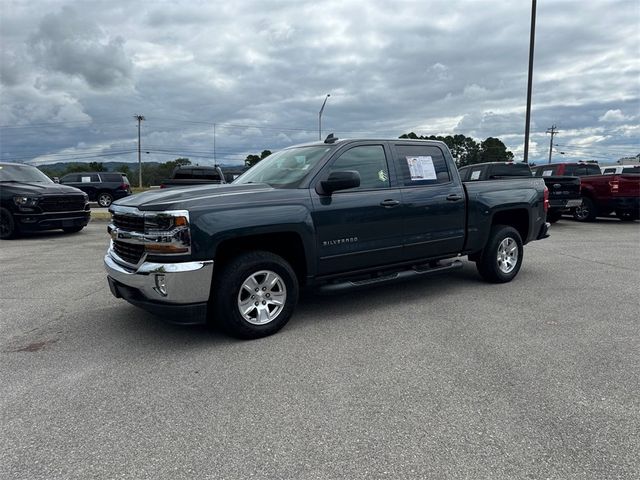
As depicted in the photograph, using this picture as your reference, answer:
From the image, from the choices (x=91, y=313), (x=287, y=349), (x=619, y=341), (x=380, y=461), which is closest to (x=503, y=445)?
(x=380, y=461)

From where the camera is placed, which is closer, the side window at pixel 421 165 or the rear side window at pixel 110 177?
the side window at pixel 421 165

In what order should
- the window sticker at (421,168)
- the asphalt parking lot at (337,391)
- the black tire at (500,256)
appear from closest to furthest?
1. the asphalt parking lot at (337,391)
2. the window sticker at (421,168)
3. the black tire at (500,256)

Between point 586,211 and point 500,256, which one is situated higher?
point 586,211

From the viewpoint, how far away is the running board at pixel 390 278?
488 centimetres

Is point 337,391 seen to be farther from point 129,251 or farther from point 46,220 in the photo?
point 46,220

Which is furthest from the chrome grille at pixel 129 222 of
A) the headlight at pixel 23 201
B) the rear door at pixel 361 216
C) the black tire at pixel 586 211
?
the black tire at pixel 586 211

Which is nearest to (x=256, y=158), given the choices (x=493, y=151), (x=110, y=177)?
(x=110, y=177)

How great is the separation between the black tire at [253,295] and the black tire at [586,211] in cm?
1316

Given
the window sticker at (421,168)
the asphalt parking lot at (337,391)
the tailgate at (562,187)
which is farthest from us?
the tailgate at (562,187)

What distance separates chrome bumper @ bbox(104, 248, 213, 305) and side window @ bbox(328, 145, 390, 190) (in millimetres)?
1816

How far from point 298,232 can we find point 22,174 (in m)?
10.6

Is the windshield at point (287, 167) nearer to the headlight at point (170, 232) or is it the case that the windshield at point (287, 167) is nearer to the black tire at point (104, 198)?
the headlight at point (170, 232)

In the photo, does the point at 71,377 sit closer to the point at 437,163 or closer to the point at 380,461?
the point at 380,461

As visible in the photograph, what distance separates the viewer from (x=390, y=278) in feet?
17.4
